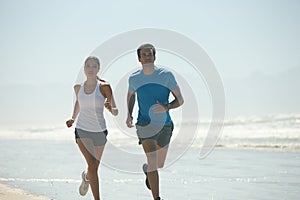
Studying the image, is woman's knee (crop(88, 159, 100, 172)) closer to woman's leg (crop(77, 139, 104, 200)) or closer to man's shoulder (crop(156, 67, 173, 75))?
woman's leg (crop(77, 139, 104, 200))

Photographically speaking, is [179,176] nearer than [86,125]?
No

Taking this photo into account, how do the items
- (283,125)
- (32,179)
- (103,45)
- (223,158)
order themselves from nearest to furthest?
(103,45), (32,179), (223,158), (283,125)

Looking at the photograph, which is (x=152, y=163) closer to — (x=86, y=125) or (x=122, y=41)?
(x=86, y=125)

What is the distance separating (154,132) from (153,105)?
1.10ft

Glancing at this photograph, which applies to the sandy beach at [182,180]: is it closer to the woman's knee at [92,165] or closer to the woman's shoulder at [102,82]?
the woman's knee at [92,165]

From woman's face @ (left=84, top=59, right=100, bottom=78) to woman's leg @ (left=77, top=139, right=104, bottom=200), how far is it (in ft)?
2.69

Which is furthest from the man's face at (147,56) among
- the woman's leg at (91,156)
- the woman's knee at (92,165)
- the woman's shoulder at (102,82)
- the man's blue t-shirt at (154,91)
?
the woman's knee at (92,165)

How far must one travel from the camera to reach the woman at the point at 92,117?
19.1 ft

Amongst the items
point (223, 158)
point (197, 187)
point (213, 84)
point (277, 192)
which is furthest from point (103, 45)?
point (223, 158)

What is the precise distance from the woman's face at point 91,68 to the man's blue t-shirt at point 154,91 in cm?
58

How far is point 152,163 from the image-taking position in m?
5.80

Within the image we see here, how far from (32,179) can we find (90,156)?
346cm

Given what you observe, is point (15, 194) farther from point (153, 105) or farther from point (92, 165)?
point (153, 105)

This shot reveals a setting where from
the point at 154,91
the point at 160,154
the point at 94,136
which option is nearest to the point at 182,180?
the point at 160,154
